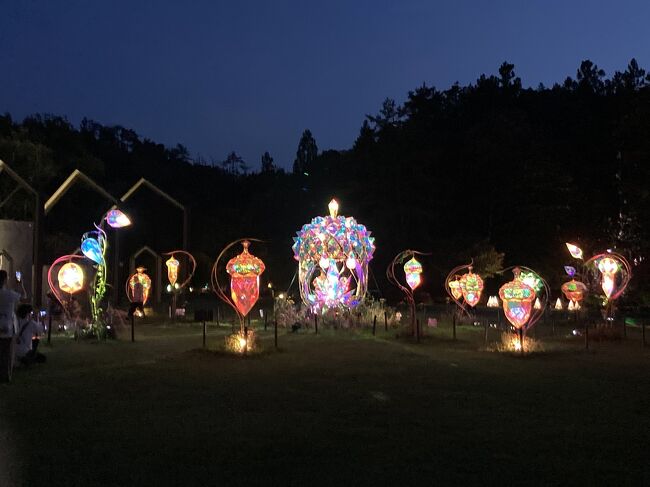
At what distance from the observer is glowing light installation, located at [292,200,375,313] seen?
21.6 meters

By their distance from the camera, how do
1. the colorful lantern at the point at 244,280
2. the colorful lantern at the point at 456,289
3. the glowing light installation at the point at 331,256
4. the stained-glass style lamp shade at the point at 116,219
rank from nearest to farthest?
1. the colorful lantern at the point at 244,280
2. the stained-glass style lamp shade at the point at 116,219
3. the glowing light installation at the point at 331,256
4. the colorful lantern at the point at 456,289

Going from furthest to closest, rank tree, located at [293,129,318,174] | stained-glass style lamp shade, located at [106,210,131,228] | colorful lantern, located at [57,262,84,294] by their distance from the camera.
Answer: tree, located at [293,129,318,174] < stained-glass style lamp shade, located at [106,210,131,228] < colorful lantern, located at [57,262,84,294]

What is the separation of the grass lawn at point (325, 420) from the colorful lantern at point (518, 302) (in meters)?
1.53

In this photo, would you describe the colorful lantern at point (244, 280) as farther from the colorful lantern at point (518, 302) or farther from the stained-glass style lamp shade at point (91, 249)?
the colorful lantern at point (518, 302)

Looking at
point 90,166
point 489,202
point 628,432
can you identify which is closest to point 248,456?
point 628,432

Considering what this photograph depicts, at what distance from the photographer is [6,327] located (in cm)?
1004

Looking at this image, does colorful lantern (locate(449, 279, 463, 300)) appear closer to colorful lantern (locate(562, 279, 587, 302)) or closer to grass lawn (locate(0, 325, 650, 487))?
colorful lantern (locate(562, 279, 587, 302))

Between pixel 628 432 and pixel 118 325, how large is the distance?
14649 millimetres

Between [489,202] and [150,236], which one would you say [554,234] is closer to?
[489,202]

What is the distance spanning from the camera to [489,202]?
133 feet

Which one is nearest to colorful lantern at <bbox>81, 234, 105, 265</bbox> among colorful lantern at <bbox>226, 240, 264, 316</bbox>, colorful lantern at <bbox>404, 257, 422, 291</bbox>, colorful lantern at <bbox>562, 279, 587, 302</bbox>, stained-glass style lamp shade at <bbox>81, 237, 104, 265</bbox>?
stained-glass style lamp shade at <bbox>81, 237, 104, 265</bbox>

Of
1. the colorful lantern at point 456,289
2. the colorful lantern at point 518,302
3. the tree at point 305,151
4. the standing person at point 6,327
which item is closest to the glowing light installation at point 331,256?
the colorful lantern at point 456,289

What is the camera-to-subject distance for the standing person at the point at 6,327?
9945mm

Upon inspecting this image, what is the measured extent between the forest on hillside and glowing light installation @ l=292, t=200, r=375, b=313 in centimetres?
960
